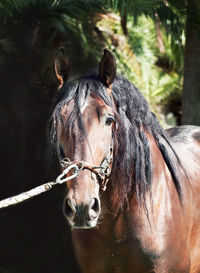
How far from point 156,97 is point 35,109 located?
6.39m

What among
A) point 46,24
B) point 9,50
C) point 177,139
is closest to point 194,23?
point 46,24

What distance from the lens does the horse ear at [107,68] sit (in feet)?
12.7

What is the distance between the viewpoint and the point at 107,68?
3.92 metres

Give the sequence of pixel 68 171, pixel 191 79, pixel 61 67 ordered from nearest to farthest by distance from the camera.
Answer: pixel 68 171
pixel 61 67
pixel 191 79

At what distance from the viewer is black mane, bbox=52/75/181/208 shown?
12.4 feet

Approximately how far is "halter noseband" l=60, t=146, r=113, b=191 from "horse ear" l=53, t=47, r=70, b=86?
732mm

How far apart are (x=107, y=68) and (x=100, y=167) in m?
0.78

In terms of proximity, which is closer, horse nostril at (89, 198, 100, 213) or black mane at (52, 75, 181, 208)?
horse nostril at (89, 198, 100, 213)

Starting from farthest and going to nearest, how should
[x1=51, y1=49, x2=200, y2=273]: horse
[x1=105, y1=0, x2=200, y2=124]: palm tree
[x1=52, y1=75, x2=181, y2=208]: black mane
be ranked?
[x1=105, y1=0, x2=200, y2=124]: palm tree → [x1=52, y1=75, x2=181, y2=208]: black mane → [x1=51, y1=49, x2=200, y2=273]: horse

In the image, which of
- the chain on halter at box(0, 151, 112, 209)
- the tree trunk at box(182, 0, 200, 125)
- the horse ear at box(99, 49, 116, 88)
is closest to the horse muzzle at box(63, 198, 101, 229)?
the chain on halter at box(0, 151, 112, 209)

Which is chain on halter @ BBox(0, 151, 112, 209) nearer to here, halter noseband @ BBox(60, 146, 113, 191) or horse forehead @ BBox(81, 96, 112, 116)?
halter noseband @ BBox(60, 146, 113, 191)

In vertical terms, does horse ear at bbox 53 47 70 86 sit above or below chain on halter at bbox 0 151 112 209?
above

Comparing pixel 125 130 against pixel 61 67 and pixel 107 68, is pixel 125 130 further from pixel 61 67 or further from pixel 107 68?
pixel 61 67

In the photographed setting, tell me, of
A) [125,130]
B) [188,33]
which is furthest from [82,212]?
[188,33]
